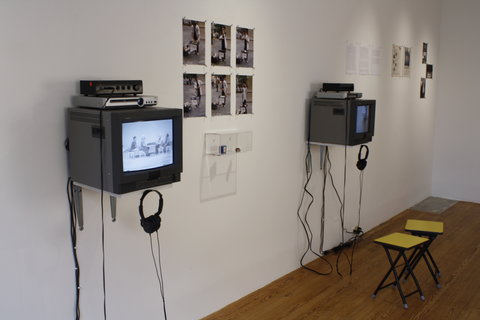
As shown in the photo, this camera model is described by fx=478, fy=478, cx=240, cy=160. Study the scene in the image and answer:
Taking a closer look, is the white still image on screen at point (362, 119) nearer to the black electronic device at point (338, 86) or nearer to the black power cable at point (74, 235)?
the black electronic device at point (338, 86)

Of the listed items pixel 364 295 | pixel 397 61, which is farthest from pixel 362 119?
pixel 397 61

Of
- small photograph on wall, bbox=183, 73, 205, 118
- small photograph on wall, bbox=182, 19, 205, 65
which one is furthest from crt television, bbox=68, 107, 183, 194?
small photograph on wall, bbox=182, 19, 205, 65

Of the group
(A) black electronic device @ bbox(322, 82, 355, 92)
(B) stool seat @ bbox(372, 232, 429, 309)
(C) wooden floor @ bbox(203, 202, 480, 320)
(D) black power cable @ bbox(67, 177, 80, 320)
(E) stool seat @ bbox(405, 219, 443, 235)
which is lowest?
(C) wooden floor @ bbox(203, 202, 480, 320)

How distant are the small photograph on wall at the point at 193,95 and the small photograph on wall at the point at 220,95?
0.37ft

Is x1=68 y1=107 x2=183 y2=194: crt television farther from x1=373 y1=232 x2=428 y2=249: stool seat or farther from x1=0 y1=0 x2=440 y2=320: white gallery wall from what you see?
x1=373 y1=232 x2=428 y2=249: stool seat

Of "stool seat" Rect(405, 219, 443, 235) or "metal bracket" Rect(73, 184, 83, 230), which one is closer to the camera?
"metal bracket" Rect(73, 184, 83, 230)

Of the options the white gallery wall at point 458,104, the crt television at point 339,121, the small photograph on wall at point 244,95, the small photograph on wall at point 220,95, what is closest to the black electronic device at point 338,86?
the crt television at point 339,121

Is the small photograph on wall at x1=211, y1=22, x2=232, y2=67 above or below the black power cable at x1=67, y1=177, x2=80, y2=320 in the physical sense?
above

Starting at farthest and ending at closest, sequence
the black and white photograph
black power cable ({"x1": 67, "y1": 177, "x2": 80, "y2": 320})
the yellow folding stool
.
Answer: the black and white photograph < the yellow folding stool < black power cable ({"x1": 67, "y1": 177, "x2": 80, "y2": 320})

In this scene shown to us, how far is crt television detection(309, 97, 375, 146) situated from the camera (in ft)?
13.0

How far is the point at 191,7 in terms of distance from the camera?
117 inches

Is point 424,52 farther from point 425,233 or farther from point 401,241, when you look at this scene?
point 401,241

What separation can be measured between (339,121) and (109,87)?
223cm

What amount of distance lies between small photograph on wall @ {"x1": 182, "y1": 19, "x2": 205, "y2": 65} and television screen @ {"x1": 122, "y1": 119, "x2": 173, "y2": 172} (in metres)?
0.71
